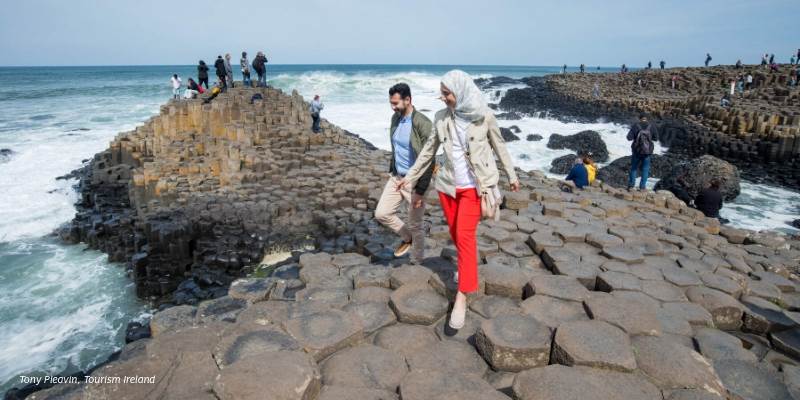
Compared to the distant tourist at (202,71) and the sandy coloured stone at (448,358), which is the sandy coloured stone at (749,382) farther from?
the distant tourist at (202,71)

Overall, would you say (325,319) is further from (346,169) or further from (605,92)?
(605,92)

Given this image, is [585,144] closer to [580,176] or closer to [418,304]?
[580,176]

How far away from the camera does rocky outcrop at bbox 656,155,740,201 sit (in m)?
12.8

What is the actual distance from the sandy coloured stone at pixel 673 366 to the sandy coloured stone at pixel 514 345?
598mm

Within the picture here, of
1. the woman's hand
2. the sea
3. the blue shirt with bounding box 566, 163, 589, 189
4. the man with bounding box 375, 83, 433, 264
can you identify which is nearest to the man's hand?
the man with bounding box 375, 83, 433, 264

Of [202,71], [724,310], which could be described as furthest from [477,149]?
[202,71]

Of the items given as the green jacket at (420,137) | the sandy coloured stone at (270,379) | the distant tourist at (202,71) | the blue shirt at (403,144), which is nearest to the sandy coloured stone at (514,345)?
the sandy coloured stone at (270,379)

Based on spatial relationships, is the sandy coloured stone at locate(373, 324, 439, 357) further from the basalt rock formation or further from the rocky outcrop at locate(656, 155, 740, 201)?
the basalt rock formation

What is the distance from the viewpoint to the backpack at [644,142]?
9.86m

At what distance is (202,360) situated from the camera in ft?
9.23

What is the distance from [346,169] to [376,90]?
125ft

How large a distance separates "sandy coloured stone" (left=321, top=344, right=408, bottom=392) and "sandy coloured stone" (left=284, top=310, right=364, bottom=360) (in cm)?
7

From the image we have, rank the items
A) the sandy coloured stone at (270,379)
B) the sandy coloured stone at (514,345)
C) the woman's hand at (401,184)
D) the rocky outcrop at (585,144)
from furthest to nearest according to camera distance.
Answer: the rocky outcrop at (585,144)
the woman's hand at (401,184)
the sandy coloured stone at (514,345)
the sandy coloured stone at (270,379)

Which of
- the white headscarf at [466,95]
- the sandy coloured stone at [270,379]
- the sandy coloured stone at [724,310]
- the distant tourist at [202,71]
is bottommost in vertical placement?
the sandy coloured stone at [724,310]
